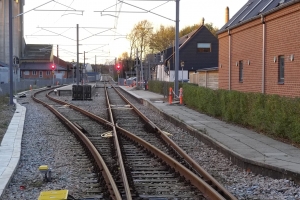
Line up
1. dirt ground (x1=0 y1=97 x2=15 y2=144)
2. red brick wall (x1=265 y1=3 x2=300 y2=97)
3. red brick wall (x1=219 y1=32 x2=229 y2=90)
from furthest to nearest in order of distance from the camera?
red brick wall (x1=219 y1=32 x2=229 y2=90), red brick wall (x1=265 y1=3 x2=300 y2=97), dirt ground (x1=0 y1=97 x2=15 y2=144)

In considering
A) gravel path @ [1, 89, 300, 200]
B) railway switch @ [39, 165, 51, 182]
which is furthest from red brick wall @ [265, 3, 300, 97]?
railway switch @ [39, 165, 51, 182]

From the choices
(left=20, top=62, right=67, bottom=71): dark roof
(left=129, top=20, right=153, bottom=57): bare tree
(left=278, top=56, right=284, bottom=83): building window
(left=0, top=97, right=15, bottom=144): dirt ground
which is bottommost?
(left=0, top=97, right=15, bottom=144): dirt ground

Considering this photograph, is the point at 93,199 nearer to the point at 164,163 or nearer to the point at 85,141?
the point at 164,163

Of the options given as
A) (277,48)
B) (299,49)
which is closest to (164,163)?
(299,49)

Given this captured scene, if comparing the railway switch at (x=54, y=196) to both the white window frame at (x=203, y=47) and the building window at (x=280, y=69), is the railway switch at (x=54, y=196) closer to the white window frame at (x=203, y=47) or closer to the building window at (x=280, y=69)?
the building window at (x=280, y=69)

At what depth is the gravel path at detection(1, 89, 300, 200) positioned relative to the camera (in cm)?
872

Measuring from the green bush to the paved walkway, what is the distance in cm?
669

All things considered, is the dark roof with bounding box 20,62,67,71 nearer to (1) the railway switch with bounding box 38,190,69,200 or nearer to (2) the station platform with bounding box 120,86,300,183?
(2) the station platform with bounding box 120,86,300,183

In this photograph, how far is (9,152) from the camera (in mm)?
12508

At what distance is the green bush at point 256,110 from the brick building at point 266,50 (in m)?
3.03

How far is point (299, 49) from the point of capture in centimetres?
2050

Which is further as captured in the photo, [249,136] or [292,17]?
[292,17]

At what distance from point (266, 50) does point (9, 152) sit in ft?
50.2

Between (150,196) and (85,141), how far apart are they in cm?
674
